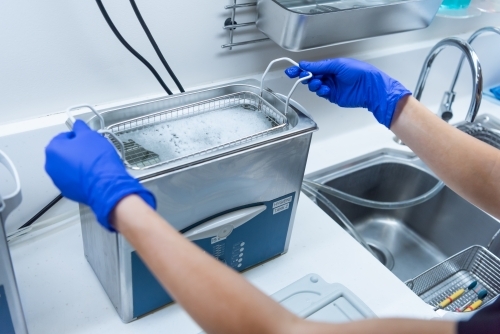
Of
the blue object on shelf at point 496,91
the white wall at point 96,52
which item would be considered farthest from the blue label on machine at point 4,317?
the blue object on shelf at point 496,91

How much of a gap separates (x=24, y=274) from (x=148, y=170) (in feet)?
1.47

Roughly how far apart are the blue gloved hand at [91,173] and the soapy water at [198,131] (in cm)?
13

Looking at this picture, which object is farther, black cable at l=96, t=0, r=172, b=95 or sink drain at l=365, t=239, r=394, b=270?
sink drain at l=365, t=239, r=394, b=270

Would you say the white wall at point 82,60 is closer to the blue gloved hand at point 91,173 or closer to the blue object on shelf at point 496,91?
the blue gloved hand at point 91,173

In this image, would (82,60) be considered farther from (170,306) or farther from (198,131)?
(170,306)

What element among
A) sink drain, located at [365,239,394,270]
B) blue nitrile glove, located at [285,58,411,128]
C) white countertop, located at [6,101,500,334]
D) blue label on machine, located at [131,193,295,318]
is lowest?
sink drain, located at [365,239,394,270]

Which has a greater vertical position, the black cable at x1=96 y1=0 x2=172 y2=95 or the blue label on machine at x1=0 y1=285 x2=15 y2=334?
the black cable at x1=96 y1=0 x2=172 y2=95

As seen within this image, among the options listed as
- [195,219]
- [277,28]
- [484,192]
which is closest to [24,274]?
[195,219]

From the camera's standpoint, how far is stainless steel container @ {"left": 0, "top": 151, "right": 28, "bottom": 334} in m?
0.61

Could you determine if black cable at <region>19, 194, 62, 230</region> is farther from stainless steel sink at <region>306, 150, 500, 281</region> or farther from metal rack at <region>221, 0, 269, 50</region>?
stainless steel sink at <region>306, 150, 500, 281</region>

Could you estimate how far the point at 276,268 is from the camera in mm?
999

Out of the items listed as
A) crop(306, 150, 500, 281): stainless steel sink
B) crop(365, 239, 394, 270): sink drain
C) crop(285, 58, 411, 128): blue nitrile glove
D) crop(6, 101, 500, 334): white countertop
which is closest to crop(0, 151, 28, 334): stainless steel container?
crop(6, 101, 500, 334): white countertop

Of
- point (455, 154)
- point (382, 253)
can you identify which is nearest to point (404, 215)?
point (382, 253)

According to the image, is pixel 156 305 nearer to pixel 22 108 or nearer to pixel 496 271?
pixel 22 108
